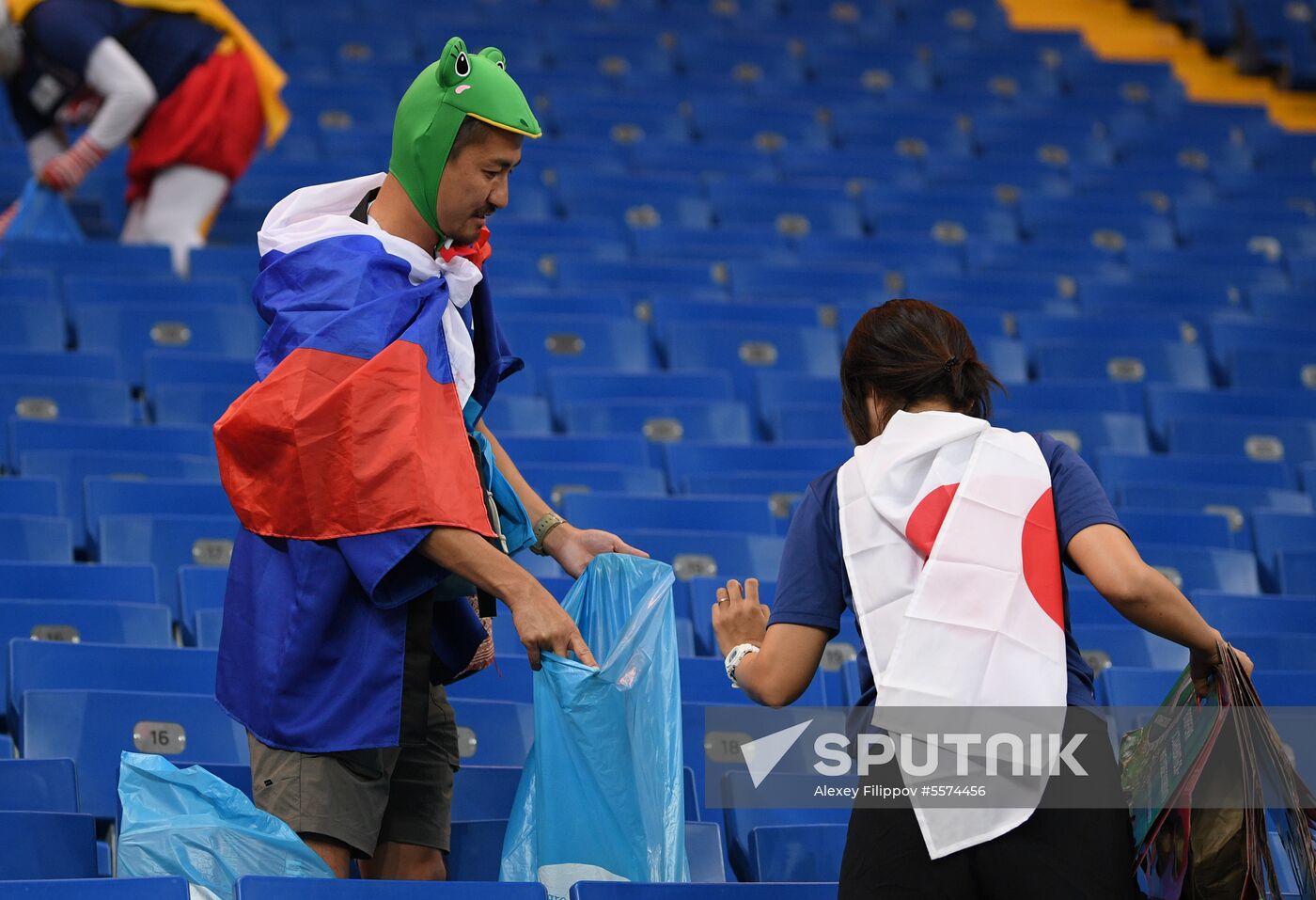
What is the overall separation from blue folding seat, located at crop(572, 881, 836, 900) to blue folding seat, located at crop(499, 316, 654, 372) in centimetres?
284

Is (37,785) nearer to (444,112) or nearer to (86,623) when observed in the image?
(86,623)

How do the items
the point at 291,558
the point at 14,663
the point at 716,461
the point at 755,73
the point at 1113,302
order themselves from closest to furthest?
the point at 291,558
the point at 14,663
the point at 716,461
the point at 1113,302
the point at 755,73

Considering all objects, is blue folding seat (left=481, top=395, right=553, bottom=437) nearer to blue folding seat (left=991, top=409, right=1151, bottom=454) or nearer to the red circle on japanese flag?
blue folding seat (left=991, top=409, right=1151, bottom=454)

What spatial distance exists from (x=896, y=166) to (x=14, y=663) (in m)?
5.14

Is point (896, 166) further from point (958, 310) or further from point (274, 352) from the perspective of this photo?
point (274, 352)

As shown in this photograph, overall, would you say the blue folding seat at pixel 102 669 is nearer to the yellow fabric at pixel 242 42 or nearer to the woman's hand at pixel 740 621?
the woman's hand at pixel 740 621

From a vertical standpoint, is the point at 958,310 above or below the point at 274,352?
below

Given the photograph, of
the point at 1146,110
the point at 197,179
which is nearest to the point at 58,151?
the point at 197,179

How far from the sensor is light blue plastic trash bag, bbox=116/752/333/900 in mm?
1947

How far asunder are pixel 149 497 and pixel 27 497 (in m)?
0.25

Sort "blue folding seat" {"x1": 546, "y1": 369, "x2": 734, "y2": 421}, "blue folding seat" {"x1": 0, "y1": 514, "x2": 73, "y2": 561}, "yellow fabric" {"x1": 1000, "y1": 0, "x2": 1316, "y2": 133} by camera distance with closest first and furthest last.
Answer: "blue folding seat" {"x1": 0, "y1": 514, "x2": 73, "y2": 561} < "blue folding seat" {"x1": 546, "y1": 369, "x2": 734, "y2": 421} < "yellow fabric" {"x1": 1000, "y1": 0, "x2": 1316, "y2": 133}

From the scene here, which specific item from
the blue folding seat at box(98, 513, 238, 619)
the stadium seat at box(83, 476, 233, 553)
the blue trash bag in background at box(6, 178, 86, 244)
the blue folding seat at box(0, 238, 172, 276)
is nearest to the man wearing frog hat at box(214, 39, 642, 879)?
the blue folding seat at box(98, 513, 238, 619)

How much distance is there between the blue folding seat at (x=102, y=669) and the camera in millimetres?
2689

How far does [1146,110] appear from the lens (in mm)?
8102
